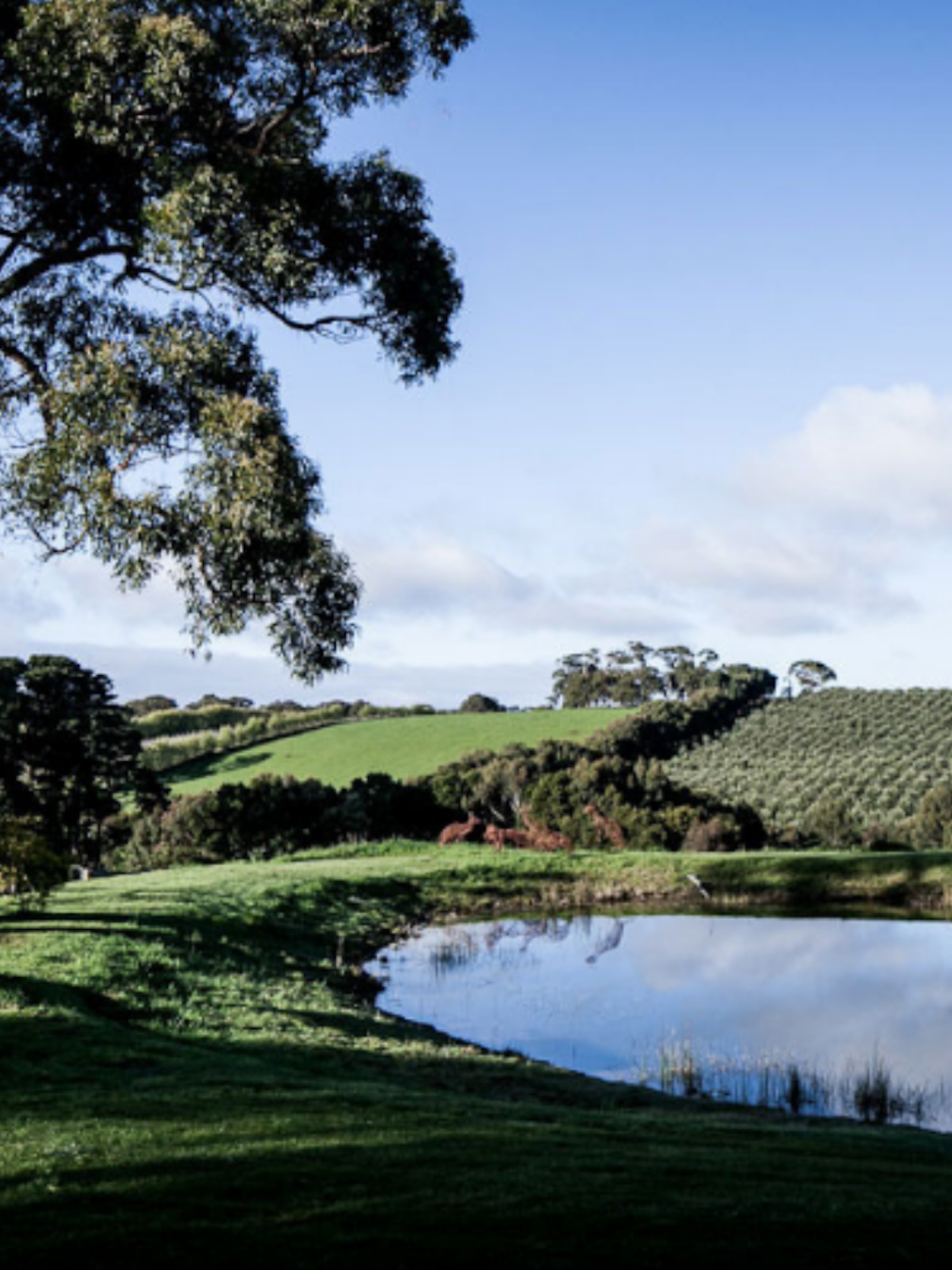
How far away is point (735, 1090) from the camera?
16797mm

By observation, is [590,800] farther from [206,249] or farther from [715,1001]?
[206,249]

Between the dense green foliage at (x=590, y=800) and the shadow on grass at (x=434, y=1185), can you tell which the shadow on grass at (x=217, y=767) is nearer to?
the dense green foliage at (x=590, y=800)

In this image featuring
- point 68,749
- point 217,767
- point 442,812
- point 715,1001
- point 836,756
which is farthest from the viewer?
point 217,767

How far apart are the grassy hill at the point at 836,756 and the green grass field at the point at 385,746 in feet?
34.0

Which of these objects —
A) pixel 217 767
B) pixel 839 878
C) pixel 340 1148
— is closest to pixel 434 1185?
pixel 340 1148

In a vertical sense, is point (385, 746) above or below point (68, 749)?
above

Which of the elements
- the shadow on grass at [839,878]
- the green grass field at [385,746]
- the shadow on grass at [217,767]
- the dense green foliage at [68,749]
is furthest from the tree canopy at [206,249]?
the shadow on grass at [217,767]

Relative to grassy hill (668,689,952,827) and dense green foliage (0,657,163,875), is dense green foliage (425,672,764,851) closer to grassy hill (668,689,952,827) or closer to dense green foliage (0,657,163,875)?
grassy hill (668,689,952,827)

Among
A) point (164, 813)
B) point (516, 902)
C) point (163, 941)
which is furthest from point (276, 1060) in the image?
point (164, 813)

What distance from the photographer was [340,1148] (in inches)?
374

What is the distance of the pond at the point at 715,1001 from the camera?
17234 mm

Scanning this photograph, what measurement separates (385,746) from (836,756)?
30807 mm

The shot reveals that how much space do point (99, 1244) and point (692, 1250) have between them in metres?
3.47

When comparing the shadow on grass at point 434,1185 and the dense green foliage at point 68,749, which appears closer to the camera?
the shadow on grass at point 434,1185
